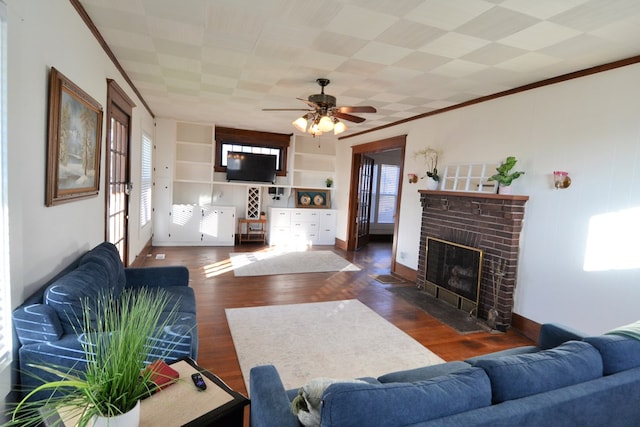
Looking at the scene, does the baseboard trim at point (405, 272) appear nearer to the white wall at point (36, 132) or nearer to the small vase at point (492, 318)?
the small vase at point (492, 318)

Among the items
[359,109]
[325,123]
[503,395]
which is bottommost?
[503,395]

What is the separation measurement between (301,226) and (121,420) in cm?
659

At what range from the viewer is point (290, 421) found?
1.23 meters

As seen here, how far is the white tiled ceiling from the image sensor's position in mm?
2141

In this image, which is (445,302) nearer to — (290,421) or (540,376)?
(540,376)

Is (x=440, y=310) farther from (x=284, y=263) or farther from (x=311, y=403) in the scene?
(x=311, y=403)

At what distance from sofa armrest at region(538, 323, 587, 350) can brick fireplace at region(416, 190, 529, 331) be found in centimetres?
150

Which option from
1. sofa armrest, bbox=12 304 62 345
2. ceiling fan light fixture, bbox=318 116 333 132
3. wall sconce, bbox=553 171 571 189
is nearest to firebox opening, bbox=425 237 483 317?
wall sconce, bbox=553 171 571 189

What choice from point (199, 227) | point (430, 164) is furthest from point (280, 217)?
point (430, 164)

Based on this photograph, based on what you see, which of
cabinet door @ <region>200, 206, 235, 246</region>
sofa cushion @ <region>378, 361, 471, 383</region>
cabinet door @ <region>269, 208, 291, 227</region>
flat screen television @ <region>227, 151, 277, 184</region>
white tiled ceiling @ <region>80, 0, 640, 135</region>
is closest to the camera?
sofa cushion @ <region>378, 361, 471, 383</region>

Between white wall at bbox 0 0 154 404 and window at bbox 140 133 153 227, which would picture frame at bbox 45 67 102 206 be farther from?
window at bbox 140 133 153 227

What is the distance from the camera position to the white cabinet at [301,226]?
748 cm

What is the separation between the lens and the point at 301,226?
25.1 feet

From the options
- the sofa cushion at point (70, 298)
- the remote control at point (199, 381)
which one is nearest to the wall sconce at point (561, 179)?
the remote control at point (199, 381)
